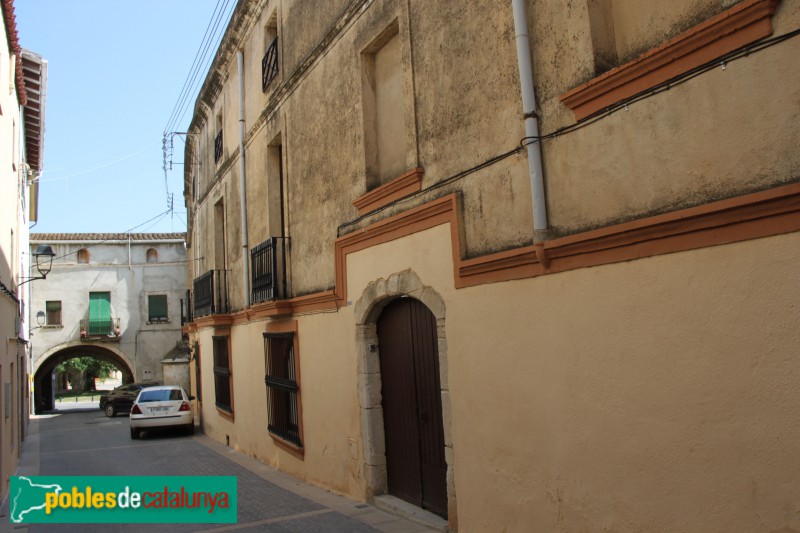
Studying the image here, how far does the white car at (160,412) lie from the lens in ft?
54.7

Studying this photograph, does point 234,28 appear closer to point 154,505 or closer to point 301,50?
point 301,50

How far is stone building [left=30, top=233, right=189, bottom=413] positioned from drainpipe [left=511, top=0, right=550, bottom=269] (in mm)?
28670

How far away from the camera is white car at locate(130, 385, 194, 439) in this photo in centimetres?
1667

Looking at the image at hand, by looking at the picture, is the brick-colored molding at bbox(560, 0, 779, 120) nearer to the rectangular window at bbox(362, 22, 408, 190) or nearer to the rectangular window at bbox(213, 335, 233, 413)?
the rectangular window at bbox(362, 22, 408, 190)

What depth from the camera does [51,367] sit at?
108ft

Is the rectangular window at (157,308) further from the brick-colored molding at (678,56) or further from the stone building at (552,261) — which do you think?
the brick-colored molding at (678,56)

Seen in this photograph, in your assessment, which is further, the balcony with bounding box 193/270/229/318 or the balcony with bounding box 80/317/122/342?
the balcony with bounding box 80/317/122/342

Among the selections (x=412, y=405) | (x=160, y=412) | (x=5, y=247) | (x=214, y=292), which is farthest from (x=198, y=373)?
(x=412, y=405)

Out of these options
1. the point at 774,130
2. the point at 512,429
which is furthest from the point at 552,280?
the point at 774,130

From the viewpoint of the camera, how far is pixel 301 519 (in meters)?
7.29

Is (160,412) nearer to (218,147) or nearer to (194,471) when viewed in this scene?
(194,471)

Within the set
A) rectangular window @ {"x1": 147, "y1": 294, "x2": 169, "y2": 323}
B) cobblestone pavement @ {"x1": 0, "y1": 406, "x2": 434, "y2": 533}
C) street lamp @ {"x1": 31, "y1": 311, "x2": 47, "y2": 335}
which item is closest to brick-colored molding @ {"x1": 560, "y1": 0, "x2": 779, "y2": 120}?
cobblestone pavement @ {"x1": 0, "y1": 406, "x2": 434, "y2": 533}

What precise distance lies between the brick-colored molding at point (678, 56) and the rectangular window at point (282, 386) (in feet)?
21.1

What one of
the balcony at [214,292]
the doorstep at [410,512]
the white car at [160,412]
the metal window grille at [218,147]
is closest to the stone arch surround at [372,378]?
the doorstep at [410,512]
